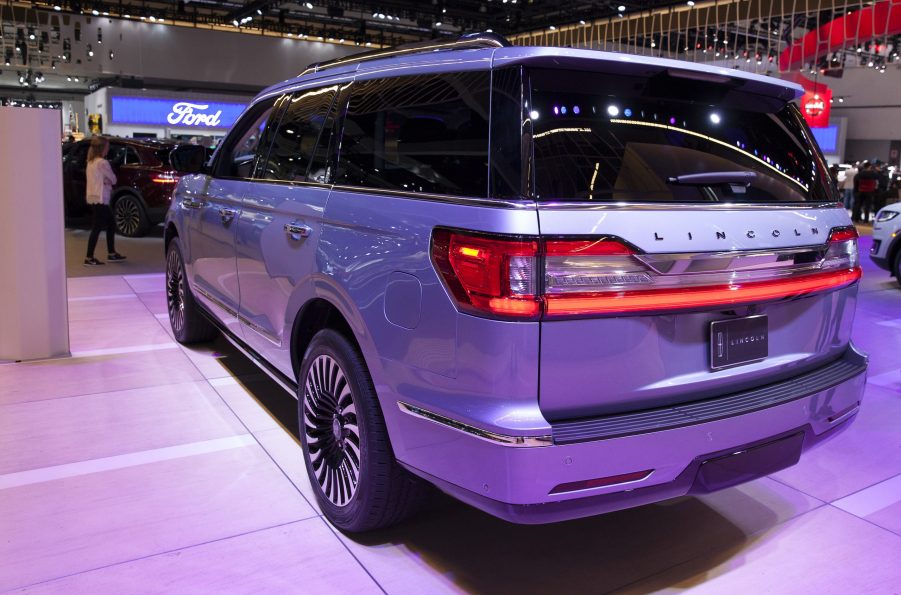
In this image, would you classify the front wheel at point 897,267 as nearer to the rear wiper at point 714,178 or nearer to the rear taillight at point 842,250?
the rear taillight at point 842,250

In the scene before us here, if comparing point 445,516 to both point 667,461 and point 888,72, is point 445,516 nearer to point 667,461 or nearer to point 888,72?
point 667,461

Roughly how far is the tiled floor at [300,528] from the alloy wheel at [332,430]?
192 mm

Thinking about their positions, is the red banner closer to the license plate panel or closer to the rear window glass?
the rear window glass

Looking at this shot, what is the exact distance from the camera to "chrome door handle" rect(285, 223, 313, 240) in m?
2.97

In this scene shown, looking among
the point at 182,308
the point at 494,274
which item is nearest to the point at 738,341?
the point at 494,274

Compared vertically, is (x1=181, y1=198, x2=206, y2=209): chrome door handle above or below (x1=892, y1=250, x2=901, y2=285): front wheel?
above

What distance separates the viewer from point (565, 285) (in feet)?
6.58

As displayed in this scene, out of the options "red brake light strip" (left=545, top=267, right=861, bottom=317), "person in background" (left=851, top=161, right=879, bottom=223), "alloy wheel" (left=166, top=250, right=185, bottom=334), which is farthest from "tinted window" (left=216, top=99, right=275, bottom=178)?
"person in background" (left=851, top=161, right=879, bottom=223)

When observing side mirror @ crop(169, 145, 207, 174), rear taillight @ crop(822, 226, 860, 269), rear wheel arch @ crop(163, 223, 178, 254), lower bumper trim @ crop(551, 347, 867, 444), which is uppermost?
side mirror @ crop(169, 145, 207, 174)

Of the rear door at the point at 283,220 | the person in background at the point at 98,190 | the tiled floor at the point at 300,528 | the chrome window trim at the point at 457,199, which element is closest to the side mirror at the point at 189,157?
the rear door at the point at 283,220

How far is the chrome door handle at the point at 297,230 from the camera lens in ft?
9.75

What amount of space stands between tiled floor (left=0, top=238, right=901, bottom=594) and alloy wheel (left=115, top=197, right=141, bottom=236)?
8523mm

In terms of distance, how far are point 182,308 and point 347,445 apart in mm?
3090

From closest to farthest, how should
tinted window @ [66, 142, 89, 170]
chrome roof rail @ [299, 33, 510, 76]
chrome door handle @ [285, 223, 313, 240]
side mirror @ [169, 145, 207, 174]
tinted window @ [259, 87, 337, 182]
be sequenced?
chrome roof rail @ [299, 33, 510, 76] → chrome door handle @ [285, 223, 313, 240] → tinted window @ [259, 87, 337, 182] → side mirror @ [169, 145, 207, 174] → tinted window @ [66, 142, 89, 170]
